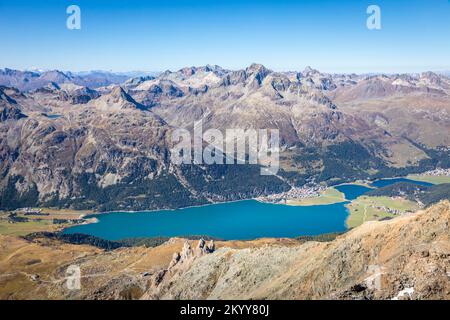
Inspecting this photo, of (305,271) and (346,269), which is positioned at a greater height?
(346,269)

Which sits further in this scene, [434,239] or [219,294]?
[219,294]

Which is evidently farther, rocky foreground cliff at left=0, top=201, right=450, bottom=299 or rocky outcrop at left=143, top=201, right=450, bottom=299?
rocky foreground cliff at left=0, top=201, right=450, bottom=299

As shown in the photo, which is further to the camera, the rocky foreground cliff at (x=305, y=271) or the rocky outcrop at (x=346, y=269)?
the rocky foreground cliff at (x=305, y=271)

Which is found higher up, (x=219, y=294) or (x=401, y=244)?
(x=401, y=244)

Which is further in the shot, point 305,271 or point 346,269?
point 305,271
